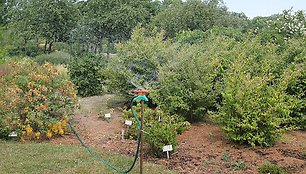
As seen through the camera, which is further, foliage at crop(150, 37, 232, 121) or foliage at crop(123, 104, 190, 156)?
foliage at crop(150, 37, 232, 121)

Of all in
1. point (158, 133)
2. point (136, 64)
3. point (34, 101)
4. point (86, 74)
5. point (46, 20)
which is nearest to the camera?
point (158, 133)

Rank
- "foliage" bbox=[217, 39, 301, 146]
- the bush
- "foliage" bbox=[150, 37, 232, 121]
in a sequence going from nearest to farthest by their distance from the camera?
1. "foliage" bbox=[217, 39, 301, 146]
2. the bush
3. "foliage" bbox=[150, 37, 232, 121]

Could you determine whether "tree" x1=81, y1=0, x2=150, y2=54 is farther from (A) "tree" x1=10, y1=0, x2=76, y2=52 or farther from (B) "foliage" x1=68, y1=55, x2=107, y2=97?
(B) "foliage" x1=68, y1=55, x2=107, y2=97

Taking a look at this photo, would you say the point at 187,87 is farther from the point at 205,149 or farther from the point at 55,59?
the point at 55,59

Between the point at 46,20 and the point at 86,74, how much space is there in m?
9.54

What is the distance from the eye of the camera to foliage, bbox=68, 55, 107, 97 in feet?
39.5

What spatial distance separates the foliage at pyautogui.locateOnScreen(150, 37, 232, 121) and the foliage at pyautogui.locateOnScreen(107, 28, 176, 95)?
81 centimetres

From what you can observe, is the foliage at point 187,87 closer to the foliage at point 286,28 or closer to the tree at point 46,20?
the foliage at point 286,28

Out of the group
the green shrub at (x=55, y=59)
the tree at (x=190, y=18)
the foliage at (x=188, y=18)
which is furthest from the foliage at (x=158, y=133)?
the tree at (x=190, y=18)

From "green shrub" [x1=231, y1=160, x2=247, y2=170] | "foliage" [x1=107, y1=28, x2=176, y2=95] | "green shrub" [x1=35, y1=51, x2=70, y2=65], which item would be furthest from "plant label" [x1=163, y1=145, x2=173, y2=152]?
"green shrub" [x1=35, y1=51, x2=70, y2=65]

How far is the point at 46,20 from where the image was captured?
20562 mm

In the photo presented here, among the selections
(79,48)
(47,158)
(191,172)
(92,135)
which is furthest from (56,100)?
(79,48)

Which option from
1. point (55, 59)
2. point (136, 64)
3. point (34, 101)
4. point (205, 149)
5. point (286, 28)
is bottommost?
point (205, 149)

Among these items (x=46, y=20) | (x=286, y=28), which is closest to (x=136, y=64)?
(x=286, y=28)
